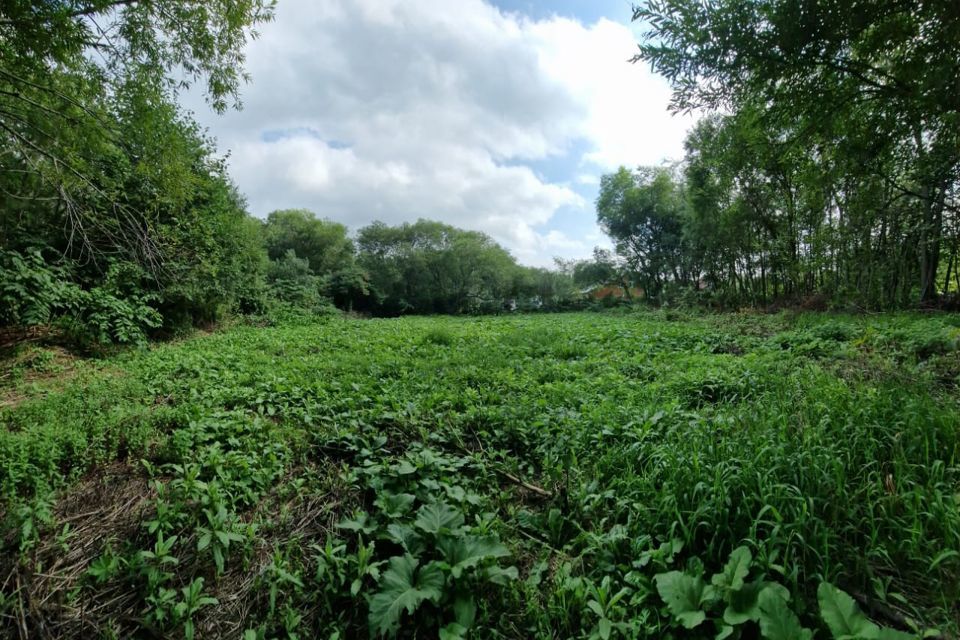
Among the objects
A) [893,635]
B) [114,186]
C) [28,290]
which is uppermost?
[114,186]

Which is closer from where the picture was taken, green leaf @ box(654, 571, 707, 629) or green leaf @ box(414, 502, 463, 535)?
green leaf @ box(654, 571, 707, 629)

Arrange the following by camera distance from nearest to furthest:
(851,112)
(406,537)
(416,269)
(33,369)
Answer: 1. (406,537)
2. (851,112)
3. (33,369)
4. (416,269)

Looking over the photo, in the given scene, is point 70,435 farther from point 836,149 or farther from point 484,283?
point 484,283

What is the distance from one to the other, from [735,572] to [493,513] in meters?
1.05

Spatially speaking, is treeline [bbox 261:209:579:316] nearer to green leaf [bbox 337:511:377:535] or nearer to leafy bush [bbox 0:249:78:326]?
leafy bush [bbox 0:249:78:326]

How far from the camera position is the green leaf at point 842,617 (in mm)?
1102

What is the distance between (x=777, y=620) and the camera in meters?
1.18

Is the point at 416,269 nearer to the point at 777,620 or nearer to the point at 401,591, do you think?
the point at 401,591

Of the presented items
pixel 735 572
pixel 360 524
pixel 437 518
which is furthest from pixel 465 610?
pixel 735 572

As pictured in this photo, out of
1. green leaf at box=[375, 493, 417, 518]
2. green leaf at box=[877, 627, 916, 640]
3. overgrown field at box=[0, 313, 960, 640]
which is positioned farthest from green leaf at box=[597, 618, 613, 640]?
green leaf at box=[375, 493, 417, 518]

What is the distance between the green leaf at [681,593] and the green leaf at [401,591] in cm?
85

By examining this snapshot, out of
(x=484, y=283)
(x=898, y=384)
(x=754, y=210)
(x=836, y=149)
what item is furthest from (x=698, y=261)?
(x=898, y=384)

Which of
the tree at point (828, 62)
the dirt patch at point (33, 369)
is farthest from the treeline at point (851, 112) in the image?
the dirt patch at point (33, 369)

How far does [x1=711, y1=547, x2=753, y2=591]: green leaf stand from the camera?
132cm
